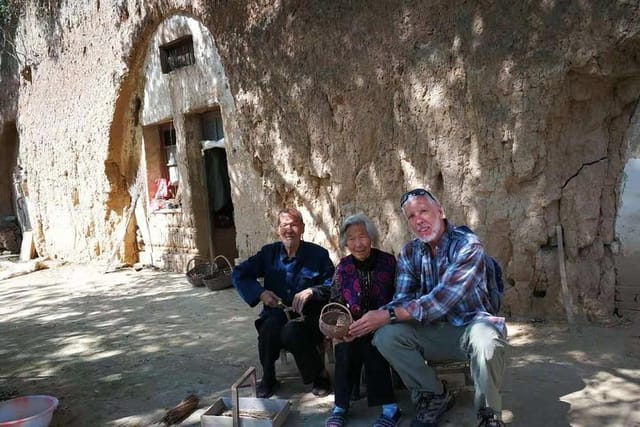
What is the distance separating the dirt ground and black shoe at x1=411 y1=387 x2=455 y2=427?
6.1 inches

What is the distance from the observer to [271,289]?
3623 millimetres

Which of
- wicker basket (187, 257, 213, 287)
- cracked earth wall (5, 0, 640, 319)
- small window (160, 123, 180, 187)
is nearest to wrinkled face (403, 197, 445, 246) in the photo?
cracked earth wall (5, 0, 640, 319)

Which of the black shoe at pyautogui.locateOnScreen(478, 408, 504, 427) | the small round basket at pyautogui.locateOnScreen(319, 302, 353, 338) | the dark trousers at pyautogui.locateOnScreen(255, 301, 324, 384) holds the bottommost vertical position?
the black shoe at pyautogui.locateOnScreen(478, 408, 504, 427)

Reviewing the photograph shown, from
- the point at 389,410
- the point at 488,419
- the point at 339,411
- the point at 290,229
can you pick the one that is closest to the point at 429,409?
the point at 389,410

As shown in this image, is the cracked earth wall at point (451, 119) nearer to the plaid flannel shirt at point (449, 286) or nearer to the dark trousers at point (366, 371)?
the plaid flannel shirt at point (449, 286)

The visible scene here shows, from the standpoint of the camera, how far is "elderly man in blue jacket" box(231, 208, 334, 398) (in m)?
3.28

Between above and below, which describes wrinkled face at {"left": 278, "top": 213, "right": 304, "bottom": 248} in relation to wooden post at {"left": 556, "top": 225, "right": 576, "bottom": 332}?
above

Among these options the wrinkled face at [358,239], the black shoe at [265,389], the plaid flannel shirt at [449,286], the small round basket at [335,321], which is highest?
the wrinkled face at [358,239]

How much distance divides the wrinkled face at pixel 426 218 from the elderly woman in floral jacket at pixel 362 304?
343 millimetres

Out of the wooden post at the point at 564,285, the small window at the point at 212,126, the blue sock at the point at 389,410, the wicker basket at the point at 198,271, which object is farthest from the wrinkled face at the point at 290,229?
the small window at the point at 212,126

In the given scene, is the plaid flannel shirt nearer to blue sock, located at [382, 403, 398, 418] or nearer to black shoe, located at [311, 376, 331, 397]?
blue sock, located at [382, 403, 398, 418]

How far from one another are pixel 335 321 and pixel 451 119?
7.57 feet

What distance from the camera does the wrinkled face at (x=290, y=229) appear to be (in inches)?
137

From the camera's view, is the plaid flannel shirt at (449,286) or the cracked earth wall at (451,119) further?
the cracked earth wall at (451,119)
